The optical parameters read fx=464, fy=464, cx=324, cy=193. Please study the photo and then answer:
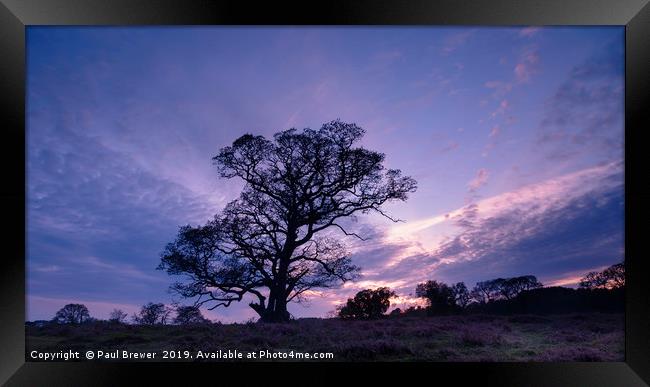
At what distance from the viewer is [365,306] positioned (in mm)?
12203

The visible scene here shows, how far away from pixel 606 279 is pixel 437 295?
3904mm

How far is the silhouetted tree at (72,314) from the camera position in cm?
1009

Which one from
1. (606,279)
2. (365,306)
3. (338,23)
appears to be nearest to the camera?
(338,23)

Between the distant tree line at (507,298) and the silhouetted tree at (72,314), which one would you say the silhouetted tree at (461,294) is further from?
the silhouetted tree at (72,314)

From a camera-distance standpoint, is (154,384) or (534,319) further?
(534,319)

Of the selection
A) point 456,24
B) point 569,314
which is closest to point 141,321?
point 456,24

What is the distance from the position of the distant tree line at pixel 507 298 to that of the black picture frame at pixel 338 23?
288 cm

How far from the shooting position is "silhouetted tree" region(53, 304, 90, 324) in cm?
1009

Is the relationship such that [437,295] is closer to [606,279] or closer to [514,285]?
[514,285]

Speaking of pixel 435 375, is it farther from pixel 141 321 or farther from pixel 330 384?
pixel 141 321

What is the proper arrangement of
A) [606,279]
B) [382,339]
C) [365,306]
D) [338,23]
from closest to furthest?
[338,23]
[382,339]
[606,279]
[365,306]

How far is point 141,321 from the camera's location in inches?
431

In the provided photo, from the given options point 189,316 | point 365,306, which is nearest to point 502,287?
point 365,306
